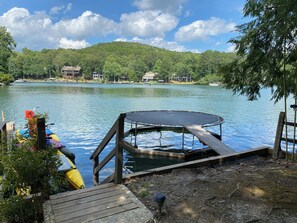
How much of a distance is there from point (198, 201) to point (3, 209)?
243 centimetres

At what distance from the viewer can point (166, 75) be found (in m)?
111

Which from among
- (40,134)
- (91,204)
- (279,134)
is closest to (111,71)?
(279,134)

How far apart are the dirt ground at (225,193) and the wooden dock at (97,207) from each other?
0.18 m

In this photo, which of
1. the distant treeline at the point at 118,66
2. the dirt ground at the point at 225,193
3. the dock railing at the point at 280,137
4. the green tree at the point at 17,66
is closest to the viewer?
the dirt ground at the point at 225,193

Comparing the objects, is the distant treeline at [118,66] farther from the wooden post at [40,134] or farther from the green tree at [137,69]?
the wooden post at [40,134]

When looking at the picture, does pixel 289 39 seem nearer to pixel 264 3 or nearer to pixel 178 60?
pixel 264 3

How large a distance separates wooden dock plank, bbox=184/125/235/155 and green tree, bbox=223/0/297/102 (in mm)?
1958

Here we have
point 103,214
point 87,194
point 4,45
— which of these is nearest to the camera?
point 103,214

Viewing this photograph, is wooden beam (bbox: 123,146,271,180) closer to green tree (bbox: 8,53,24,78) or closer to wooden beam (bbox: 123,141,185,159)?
wooden beam (bbox: 123,141,185,159)

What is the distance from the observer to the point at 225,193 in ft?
11.3

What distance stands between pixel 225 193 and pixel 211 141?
4948 millimetres

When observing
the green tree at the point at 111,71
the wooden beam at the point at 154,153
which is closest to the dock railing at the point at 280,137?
the wooden beam at the point at 154,153

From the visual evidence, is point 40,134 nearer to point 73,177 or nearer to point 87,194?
point 87,194

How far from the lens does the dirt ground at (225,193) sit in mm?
2854
